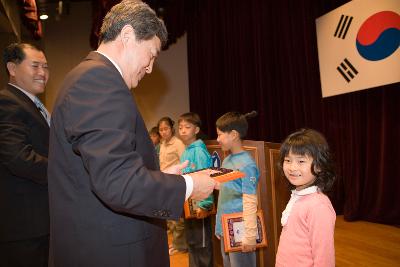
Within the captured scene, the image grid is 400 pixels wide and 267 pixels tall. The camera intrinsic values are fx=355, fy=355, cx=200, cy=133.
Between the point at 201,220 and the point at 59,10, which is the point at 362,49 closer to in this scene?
the point at 201,220

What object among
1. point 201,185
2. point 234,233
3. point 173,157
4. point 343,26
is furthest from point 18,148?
point 343,26

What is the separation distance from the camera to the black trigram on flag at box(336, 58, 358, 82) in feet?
14.1

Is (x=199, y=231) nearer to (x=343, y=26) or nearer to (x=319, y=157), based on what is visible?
(x=319, y=157)

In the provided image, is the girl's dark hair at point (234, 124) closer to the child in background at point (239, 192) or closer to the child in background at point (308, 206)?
the child in background at point (239, 192)

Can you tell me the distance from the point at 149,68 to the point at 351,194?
4463 mm

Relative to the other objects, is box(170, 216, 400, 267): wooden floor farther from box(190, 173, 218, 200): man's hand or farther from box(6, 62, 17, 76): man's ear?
box(190, 173, 218, 200): man's hand

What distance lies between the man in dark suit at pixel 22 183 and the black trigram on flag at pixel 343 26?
3.83m

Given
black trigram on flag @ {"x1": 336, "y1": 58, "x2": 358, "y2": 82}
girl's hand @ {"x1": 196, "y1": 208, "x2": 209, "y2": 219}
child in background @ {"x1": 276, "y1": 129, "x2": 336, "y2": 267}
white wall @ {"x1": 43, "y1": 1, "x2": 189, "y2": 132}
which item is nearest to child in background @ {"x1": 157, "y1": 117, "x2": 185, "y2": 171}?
girl's hand @ {"x1": 196, "y1": 208, "x2": 209, "y2": 219}

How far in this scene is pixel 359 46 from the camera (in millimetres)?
4223

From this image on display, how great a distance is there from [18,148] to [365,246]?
353 cm

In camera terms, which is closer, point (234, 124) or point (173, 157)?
point (234, 124)

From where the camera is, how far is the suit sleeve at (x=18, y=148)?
5.48 feet

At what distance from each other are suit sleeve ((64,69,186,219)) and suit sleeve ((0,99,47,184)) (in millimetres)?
749

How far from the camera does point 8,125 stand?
67.5 inches
